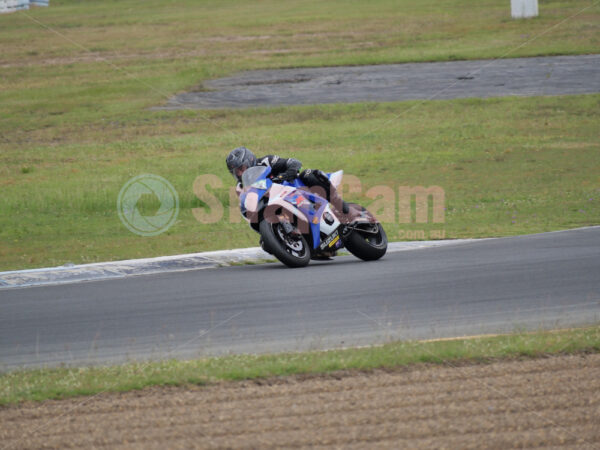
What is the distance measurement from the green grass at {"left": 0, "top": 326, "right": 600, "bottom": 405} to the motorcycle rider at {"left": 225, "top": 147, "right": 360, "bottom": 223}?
434 centimetres

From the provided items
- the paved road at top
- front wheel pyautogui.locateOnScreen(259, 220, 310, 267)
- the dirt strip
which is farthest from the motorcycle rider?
the paved road at top

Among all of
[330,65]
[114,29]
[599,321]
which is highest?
[114,29]

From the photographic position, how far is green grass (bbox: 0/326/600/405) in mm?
7297

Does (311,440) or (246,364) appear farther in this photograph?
(246,364)

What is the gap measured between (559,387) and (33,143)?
81.3ft

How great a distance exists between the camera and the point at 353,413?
6.45m

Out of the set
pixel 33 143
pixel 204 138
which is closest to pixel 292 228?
pixel 204 138

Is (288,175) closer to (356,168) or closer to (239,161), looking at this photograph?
(239,161)

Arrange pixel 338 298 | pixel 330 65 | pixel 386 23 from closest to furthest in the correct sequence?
pixel 338 298 < pixel 330 65 < pixel 386 23

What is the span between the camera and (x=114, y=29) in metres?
58.0

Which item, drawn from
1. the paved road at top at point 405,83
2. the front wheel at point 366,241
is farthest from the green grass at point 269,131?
the front wheel at point 366,241

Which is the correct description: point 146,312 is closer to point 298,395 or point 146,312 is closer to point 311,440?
point 298,395

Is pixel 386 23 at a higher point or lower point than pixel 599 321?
higher

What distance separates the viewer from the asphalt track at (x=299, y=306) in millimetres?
8430
